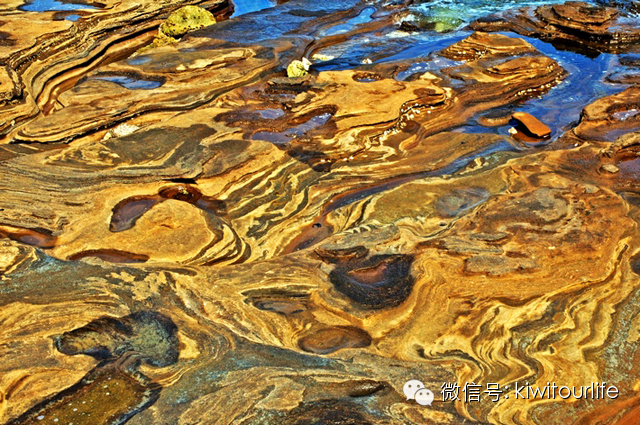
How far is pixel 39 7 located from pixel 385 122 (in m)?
9.48

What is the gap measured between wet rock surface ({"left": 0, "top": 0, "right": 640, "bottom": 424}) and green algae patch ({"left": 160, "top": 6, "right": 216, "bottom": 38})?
1.35 meters

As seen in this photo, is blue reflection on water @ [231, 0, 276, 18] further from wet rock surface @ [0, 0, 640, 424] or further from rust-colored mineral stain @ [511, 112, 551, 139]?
rust-colored mineral stain @ [511, 112, 551, 139]

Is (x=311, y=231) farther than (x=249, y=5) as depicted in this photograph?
No

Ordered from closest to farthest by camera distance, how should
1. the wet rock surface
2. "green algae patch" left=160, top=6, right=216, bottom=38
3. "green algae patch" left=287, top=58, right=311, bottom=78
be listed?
the wet rock surface, "green algae patch" left=287, top=58, right=311, bottom=78, "green algae patch" left=160, top=6, right=216, bottom=38

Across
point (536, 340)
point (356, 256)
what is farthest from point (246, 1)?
point (536, 340)

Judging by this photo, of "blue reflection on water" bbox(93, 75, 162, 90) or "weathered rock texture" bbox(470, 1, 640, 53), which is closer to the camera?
"blue reflection on water" bbox(93, 75, 162, 90)

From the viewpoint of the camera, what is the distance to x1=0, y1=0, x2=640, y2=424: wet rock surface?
16.1ft

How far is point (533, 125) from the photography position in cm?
1017

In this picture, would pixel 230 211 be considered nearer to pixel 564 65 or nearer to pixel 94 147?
pixel 94 147

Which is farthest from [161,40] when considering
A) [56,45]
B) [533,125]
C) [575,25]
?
[575,25]

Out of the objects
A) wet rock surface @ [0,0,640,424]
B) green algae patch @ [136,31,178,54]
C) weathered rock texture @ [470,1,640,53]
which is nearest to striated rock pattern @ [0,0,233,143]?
wet rock surface @ [0,0,640,424]

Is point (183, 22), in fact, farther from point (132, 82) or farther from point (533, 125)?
point (533, 125)

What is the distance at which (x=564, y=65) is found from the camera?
12.9 meters

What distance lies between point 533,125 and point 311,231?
182 inches
